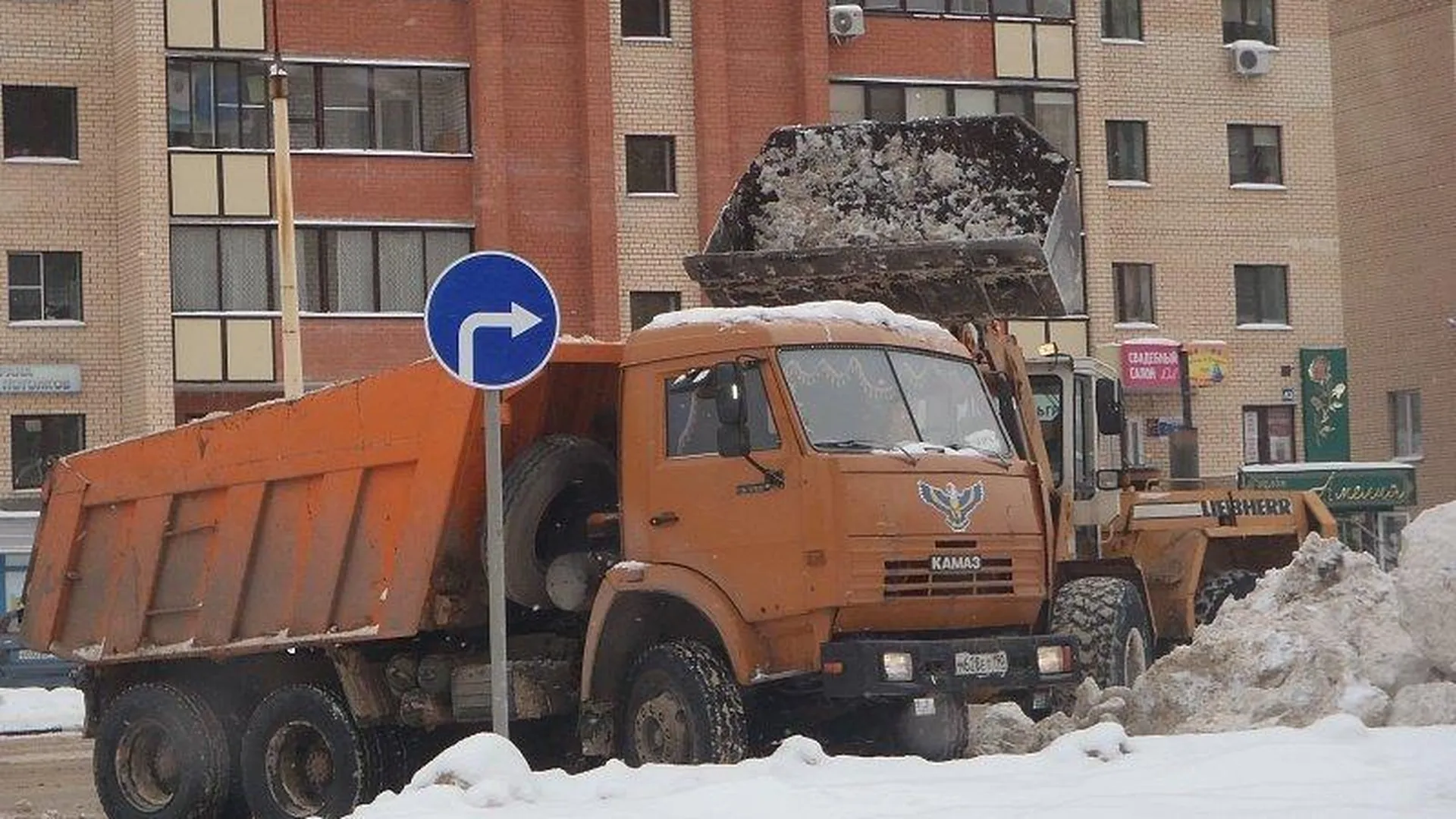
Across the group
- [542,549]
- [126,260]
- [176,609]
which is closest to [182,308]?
[126,260]

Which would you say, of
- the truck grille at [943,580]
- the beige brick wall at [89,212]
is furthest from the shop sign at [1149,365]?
the truck grille at [943,580]

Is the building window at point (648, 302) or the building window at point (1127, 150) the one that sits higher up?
the building window at point (1127, 150)

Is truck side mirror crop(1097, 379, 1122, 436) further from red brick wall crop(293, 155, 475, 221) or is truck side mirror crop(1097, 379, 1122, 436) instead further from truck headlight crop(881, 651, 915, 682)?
red brick wall crop(293, 155, 475, 221)

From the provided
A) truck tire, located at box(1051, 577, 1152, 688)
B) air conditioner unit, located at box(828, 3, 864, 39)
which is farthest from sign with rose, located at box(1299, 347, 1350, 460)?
truck tire, located at box(1051, 577, 1152, 688)

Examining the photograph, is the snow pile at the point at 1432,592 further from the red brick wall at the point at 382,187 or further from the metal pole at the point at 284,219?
the red brick wall at the point at 382,187

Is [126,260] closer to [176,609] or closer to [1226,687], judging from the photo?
[176,609]

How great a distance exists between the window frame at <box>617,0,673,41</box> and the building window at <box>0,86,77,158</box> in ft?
30.1

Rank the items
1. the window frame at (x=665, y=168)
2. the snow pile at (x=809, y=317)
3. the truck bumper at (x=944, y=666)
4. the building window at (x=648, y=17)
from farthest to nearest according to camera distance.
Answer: the building window at (x=648, y=17), the window frame at (x=665, y=168), the snow pile at (x=809, y=317), the truck bumper at (x=944, y=666)

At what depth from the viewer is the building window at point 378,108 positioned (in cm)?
4097

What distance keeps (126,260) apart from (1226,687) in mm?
29385

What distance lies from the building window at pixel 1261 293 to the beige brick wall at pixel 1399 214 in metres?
8.04

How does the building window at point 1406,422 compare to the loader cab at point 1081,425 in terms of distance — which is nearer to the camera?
the loader cab at point 1081,425

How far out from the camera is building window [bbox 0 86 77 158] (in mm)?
40594

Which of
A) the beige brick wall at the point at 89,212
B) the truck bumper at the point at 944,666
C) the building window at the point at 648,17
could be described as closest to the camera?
the truck bumper at the point at 944,666
